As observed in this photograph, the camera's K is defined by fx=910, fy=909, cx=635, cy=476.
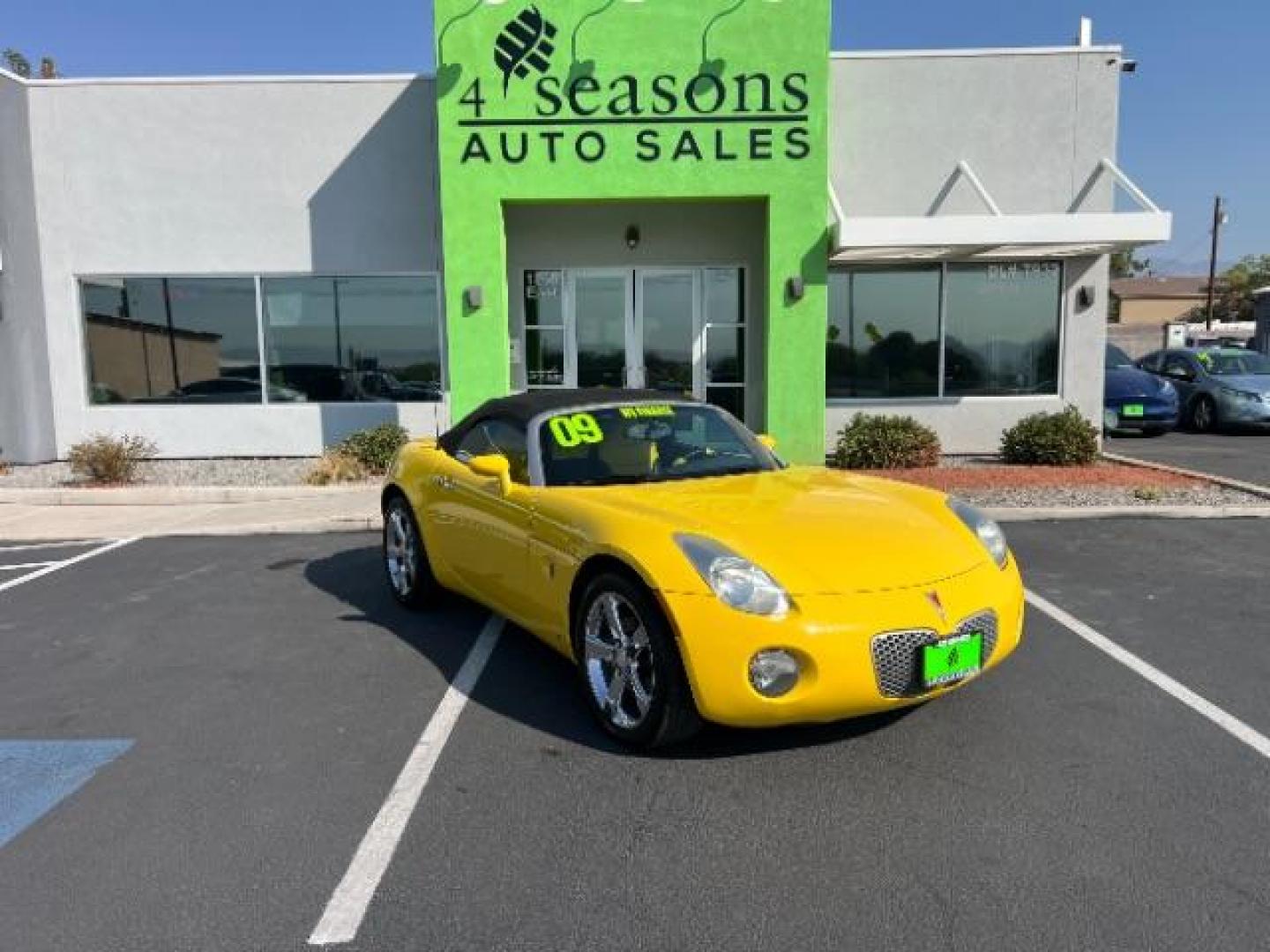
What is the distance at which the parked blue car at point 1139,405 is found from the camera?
15.8 m

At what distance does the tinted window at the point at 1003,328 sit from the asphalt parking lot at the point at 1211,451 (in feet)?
6.85

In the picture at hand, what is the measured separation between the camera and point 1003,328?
12102 mm

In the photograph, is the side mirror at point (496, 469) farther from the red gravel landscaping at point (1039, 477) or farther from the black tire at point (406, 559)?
the red gravel landscaping at point (1039, 477)

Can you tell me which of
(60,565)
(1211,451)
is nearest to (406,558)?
(60,565)

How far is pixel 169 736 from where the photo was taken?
13.0 feet

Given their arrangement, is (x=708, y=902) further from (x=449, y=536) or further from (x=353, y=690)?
(x=449, y=536)

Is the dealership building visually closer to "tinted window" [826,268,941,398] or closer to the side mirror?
"tinted window" [826,268,941,398]

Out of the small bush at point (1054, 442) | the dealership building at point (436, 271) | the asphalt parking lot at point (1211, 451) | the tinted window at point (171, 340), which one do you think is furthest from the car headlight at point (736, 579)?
the tinted window at point (171, 340)

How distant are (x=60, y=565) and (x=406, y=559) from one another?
355 centimetres

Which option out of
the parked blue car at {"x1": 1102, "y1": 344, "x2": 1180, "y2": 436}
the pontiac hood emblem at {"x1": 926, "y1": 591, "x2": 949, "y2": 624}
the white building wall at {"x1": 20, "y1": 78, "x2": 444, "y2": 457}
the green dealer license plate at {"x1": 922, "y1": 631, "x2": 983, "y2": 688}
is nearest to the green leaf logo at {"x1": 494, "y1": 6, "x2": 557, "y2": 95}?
the white building wall at {"x1": 20, "y1": 78, "x2": 444, "y2": 457}

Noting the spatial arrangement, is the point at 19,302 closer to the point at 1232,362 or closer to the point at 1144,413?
the point at 1144,413

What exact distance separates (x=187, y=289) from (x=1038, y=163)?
37.1ft

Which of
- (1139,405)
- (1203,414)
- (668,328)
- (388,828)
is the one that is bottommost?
(388,828)

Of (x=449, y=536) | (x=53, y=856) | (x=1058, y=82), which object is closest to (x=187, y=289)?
(x=449, y=536)
